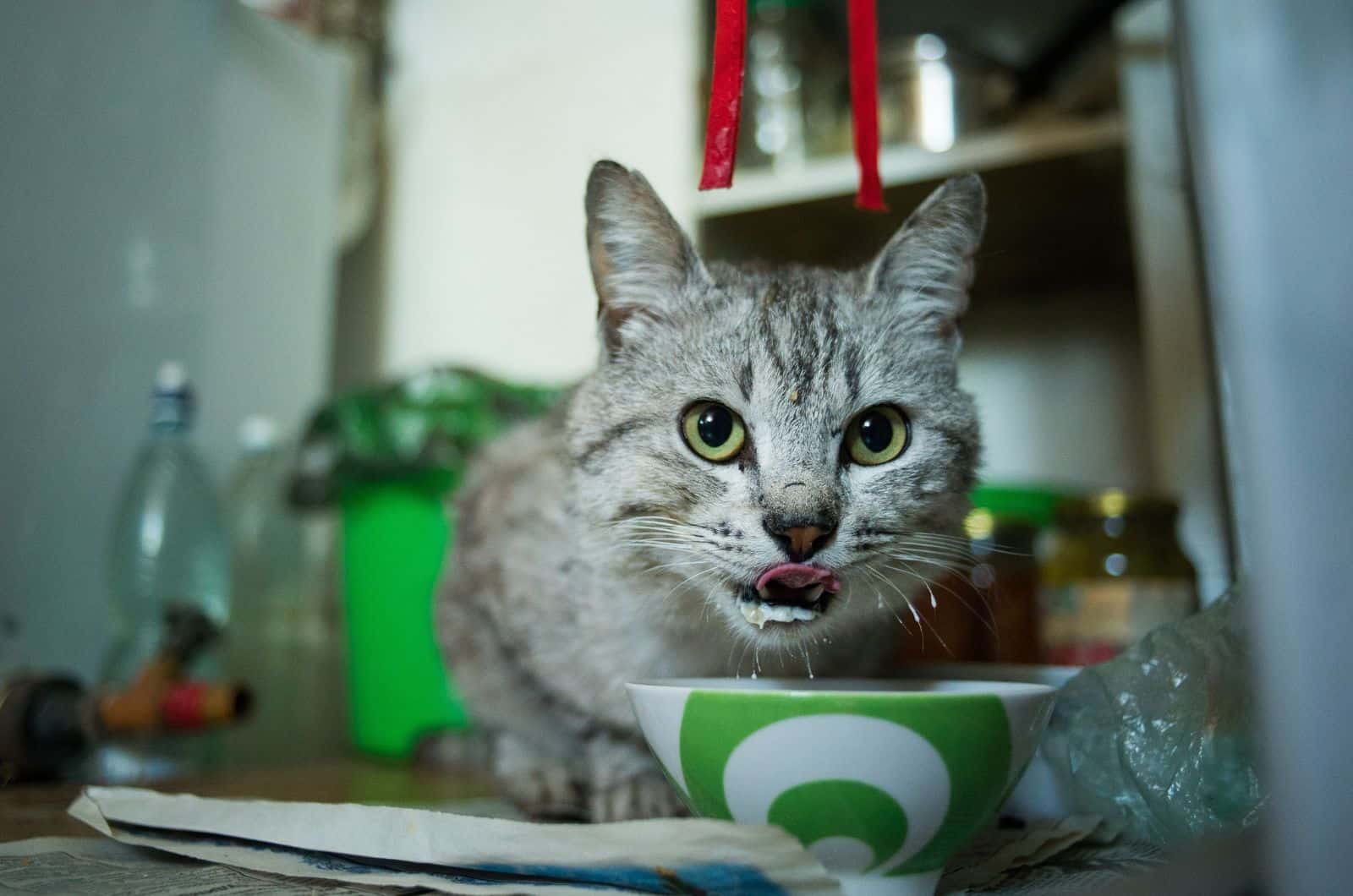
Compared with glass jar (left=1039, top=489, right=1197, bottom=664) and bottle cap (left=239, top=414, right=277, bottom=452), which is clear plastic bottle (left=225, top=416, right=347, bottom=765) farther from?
glass jar (left=1039, top=489, right=1197, bottom=664)

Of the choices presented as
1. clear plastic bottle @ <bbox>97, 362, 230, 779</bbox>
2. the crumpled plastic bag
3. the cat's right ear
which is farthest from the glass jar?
clear plastic bottle @ <bbox>97, 362, 230, 779</bbox>

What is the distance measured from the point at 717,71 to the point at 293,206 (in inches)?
51.0

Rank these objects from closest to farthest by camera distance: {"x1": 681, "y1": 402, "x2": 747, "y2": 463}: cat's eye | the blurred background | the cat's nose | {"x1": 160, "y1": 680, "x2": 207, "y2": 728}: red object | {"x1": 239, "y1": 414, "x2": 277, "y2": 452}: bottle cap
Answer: the cat's nose, {"x1": 681, "y1": 402, "x2": 747, "y2": 463}: cat's eye, {"x1": 160, "y1": 680, "x2": 207, "y2": 728}: red object, the blurred background, {"x1": 239, "y1": 414, "x2": 277, "y2": 452}: bottle cap

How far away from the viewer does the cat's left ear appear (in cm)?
81

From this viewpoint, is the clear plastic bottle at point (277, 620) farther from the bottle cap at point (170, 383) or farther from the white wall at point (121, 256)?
the bottle cap at point (170, 383)

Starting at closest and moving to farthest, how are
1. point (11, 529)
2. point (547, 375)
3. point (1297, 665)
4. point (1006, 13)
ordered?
1. point (1297, 665)
2. point (11, 529)
3. point (1006, 13)
4. point (547, 375)

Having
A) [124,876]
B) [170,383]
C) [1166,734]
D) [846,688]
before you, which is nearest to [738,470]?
[846,688]

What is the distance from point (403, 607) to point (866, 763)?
1135mm

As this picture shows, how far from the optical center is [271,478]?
166 centimetres

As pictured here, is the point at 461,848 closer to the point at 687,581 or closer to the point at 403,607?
the point at 687,581

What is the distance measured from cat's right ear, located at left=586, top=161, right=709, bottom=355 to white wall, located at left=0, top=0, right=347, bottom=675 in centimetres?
89

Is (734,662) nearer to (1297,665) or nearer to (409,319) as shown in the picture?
(1297,665)

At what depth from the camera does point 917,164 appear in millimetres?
1356

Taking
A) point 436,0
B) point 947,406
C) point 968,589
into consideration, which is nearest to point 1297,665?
point 947,406
